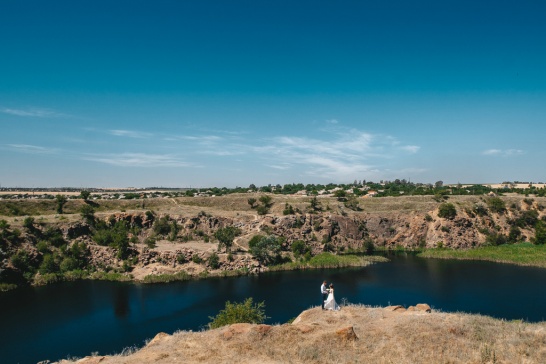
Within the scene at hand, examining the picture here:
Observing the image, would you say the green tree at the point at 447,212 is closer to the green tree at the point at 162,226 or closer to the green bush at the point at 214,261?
the green bush at the point at 214,261

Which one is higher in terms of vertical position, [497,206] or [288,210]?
[497,206]

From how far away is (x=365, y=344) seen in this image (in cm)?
1630

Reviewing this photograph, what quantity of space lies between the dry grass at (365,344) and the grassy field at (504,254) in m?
49.3

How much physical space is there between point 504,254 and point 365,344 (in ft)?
197

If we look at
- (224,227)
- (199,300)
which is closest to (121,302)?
(199,300)

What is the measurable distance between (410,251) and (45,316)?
6404 cm

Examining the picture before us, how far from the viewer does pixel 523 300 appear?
3925 centimetres

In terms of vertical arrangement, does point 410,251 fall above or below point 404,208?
below

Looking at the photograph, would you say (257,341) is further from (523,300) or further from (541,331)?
(523,300)

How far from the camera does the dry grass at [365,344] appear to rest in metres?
15.0

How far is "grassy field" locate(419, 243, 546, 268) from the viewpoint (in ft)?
192

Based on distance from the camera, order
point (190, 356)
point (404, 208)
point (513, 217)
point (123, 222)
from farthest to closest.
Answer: point (404, 208)
point (513, 217)
point (123, 222)
point (190, 356)

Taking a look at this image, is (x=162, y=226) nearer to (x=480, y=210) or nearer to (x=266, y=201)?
(x=266, y=201)

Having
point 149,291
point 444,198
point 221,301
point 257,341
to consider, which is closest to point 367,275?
point 221,301
